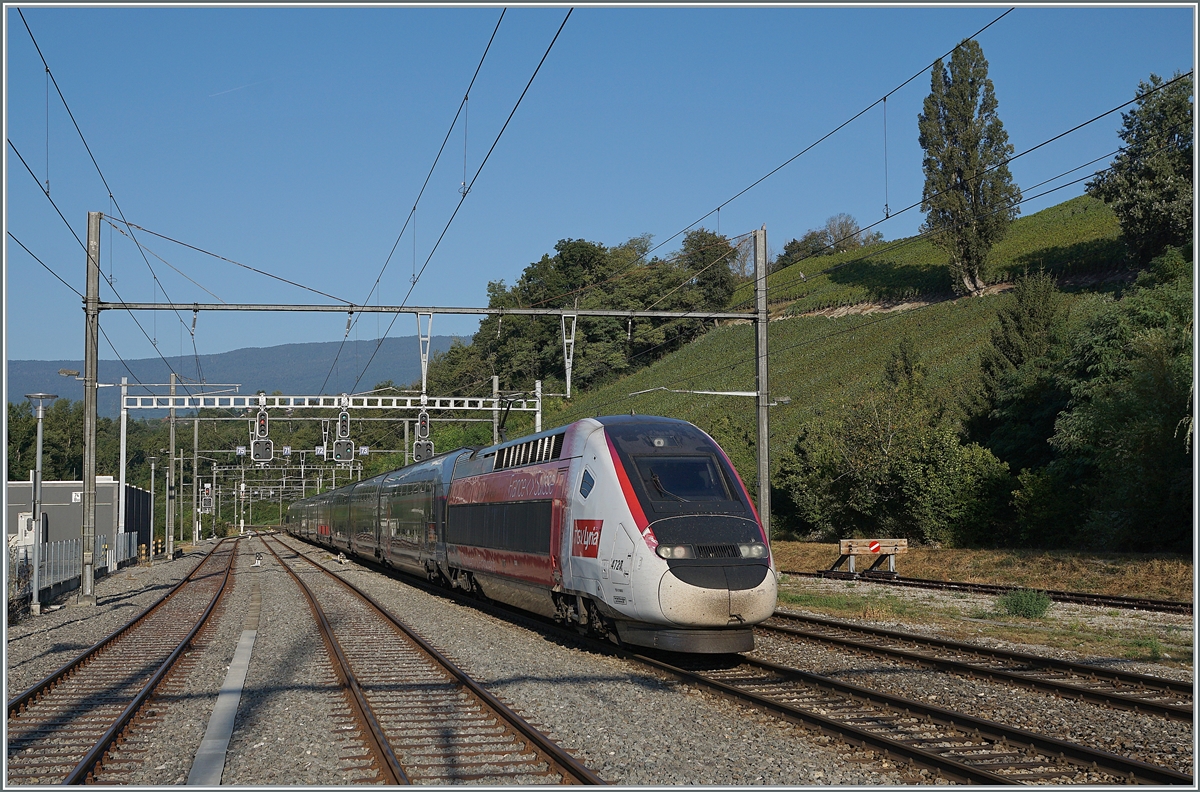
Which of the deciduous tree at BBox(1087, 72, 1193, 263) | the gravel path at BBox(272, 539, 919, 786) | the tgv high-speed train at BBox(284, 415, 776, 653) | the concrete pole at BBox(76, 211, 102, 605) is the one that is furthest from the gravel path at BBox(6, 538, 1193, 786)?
the deciduous tree at BBox(1087, 72, 1193, 263)

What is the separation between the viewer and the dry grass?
25.0m

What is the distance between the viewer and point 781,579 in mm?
A: 29188

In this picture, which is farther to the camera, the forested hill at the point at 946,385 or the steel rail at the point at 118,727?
the forested hill at the point at 946,385

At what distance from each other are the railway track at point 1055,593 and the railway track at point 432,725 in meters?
12.9

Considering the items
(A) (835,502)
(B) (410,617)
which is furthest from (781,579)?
(A) (835,502)

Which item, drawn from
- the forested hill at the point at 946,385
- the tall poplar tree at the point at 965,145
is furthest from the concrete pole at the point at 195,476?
the tall poplar tree at the point at 965,145

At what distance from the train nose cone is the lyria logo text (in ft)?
5.72

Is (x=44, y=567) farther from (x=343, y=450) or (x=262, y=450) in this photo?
(x=343, y=450)

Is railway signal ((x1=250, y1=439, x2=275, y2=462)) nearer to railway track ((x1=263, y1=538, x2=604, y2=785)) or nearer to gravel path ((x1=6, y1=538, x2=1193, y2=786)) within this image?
gravel path ((x1=6, y1=538, x2=1193, y2=786))

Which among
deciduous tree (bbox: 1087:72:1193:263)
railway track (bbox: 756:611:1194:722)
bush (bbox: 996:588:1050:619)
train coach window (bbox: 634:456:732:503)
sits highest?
deciduous tree (bbox: 1087:72:1193:263)

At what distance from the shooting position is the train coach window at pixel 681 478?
1405cm

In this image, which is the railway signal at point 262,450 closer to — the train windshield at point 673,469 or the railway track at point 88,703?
the railway track at point 88,703

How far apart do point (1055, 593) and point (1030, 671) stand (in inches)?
469

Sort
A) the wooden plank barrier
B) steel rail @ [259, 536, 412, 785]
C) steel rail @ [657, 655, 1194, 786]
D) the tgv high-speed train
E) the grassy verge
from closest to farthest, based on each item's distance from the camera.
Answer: steel rail @ [657, 655, 1194, 786], steel rail @ [259, 536, 412, 785], the tgv high-speed train, the grassy verge, the wooden plank barrier
